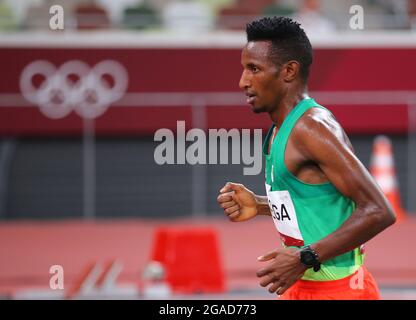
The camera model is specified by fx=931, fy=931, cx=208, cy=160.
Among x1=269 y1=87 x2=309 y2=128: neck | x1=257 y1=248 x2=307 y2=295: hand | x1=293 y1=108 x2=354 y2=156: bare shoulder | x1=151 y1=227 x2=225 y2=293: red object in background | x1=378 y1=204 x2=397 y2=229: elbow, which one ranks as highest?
x1=269 y1=87 x2=309 y2=128: neck

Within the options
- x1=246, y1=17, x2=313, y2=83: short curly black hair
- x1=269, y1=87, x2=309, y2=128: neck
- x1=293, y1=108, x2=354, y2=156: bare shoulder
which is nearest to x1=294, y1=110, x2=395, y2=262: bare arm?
x1=293, y1=108, x2=354, y2=156: bare shoulder

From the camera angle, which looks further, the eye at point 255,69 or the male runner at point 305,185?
the eye at point 255,69

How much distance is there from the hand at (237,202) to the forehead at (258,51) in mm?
746

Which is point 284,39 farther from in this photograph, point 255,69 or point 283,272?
point 283,272

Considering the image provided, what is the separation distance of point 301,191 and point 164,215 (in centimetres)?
1131

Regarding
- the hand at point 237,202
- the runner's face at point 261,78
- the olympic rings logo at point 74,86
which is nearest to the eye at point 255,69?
the runner's face at point 261,78

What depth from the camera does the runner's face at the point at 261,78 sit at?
4125 mm

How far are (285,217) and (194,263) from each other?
4983mm

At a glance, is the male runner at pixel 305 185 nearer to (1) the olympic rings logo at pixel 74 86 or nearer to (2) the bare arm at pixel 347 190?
(2) the bare arm at pixel 347 190

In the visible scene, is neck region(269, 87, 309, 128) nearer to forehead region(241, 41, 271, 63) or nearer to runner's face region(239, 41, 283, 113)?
runner's face region(239, 41, 283, 113)

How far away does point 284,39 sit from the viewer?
163 inches

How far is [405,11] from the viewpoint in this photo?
16.4 meters

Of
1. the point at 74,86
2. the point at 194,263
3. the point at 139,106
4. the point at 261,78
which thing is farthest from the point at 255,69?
the point at 139,106

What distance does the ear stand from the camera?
4.13 meters
